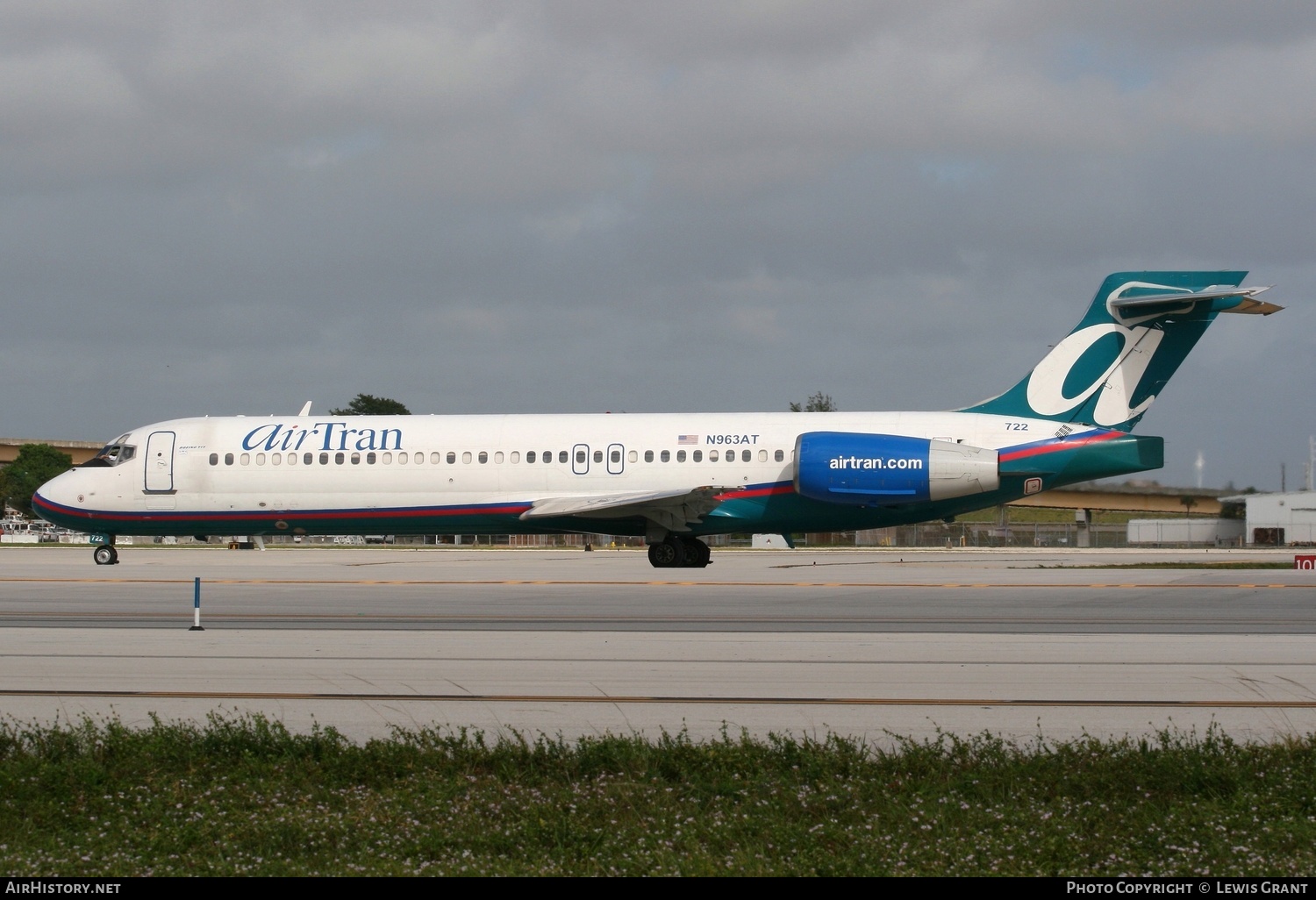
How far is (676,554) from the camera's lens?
3033 cm

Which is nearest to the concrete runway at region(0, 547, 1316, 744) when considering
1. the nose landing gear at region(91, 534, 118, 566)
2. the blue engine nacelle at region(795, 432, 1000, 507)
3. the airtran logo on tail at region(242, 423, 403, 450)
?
the blue engine nacelle at region(795, 432, 1000, 507)

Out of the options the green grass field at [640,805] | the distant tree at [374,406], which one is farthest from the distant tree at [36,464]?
the green grass field at [640,805]

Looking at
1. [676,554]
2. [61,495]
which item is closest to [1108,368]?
[676,554]

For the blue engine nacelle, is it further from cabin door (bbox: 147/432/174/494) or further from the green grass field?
the green grass field

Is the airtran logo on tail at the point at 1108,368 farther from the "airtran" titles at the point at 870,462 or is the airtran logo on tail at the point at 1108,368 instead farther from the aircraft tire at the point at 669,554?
the aircraft tire at the point at 669,554

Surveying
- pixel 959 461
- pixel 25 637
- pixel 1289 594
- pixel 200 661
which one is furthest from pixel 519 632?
pixel 959 461

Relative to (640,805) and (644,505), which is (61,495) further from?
(640,805)

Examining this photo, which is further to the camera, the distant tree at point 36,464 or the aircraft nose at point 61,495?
the distant tree at point 36,464

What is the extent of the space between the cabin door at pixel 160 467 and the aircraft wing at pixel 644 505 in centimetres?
943

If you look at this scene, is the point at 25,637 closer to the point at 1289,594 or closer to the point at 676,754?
the point at 676,754

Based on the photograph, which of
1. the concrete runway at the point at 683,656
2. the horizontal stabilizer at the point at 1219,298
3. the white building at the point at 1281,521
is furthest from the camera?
the white building at the point at 1281,521

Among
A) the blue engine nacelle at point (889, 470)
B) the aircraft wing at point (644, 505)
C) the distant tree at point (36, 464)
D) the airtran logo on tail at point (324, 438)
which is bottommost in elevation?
the aircraft wing at point (644, 505)

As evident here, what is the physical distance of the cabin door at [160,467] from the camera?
32.1m

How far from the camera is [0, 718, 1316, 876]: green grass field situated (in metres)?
5.83
